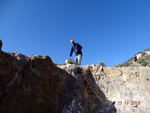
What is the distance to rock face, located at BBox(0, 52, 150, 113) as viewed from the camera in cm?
370

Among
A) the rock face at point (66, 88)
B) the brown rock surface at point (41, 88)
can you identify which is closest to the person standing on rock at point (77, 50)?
the rock face at point (66, 88)

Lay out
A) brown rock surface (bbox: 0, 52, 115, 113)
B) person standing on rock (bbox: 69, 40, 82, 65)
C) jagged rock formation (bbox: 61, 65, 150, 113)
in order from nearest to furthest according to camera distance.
Answer: brown rock surface (bbox: 0, 52, 115, 113), jagged rock formation (bbox: 61, 65, 150, 113), person standing on rock (bbox: 69, 40, 82, 65)

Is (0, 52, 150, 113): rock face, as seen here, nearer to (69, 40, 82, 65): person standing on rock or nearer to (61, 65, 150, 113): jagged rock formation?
→ (61, 65, 150, 113): jagged rock formation

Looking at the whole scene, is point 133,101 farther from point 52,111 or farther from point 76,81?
point 52,111

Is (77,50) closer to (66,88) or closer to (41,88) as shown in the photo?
(66,88)

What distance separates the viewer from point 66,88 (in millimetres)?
5094

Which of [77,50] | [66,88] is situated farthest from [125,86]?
[66,88]

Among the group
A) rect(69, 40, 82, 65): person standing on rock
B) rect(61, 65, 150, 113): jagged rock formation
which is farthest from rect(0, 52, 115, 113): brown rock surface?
rect(69, 40, 82, 65): person standing on rock

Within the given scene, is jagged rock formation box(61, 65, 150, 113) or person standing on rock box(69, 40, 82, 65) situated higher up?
person standing on rock box(69, 40, 82, 65)

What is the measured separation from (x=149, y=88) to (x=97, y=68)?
9.02 feet

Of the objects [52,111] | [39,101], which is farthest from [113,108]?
[39,101]

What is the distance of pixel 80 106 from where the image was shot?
4988 millimetres

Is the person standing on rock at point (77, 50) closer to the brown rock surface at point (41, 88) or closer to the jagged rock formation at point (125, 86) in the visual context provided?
the jagged rock formation at point (125, 86)

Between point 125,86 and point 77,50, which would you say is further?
point 77,50
